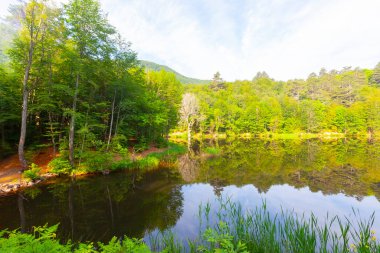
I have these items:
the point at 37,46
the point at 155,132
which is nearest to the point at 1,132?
the point at 37,46

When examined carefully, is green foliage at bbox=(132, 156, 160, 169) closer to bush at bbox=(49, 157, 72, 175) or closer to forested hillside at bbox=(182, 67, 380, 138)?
bush at bbox=(49, 157, 72, 175)

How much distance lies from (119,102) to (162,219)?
14205 mm

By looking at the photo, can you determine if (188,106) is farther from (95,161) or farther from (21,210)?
(21,210)

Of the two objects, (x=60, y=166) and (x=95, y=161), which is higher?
(x=95, y=161)

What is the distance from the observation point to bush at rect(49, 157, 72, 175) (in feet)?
43.5

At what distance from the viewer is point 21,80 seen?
50.7ft

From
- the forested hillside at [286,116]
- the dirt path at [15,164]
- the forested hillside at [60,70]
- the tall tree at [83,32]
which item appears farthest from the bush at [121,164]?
the forested hillside at [286,116]

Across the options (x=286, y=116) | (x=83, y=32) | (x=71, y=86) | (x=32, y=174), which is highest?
(x=83, y=32)

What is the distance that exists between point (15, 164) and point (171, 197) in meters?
12.3

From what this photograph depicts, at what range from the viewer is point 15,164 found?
14.0m

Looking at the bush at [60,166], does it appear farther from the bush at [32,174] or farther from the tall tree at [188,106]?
the tall tree at [188,106]

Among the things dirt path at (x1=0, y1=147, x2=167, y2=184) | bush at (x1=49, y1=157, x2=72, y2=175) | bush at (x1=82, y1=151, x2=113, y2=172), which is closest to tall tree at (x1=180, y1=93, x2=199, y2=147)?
dirt path at (x1=0, y1=147, x2=167, y2=184)

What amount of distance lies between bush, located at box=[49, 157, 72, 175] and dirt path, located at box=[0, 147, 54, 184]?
1.09 m

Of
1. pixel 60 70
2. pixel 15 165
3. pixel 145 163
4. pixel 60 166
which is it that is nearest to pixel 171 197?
pixel 145 163
